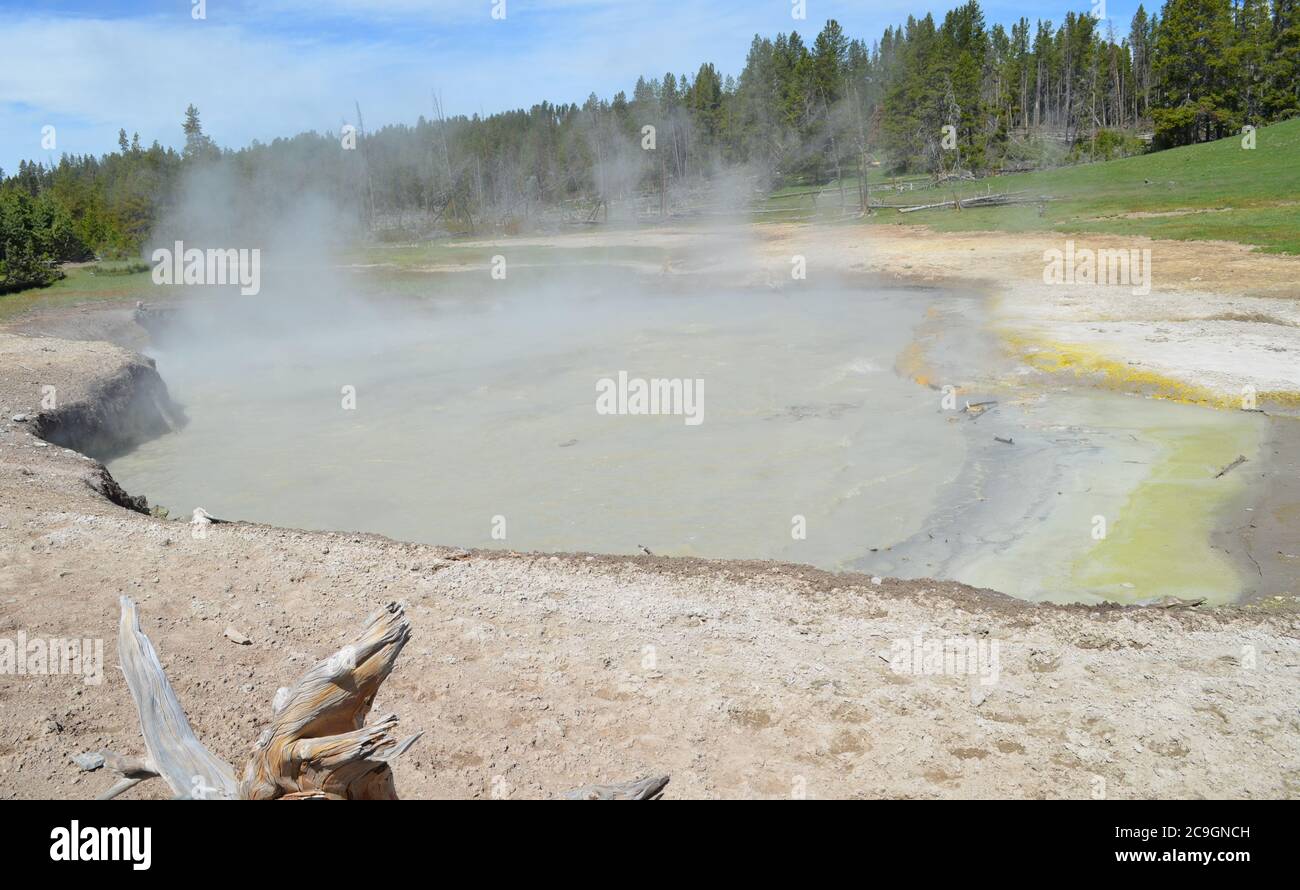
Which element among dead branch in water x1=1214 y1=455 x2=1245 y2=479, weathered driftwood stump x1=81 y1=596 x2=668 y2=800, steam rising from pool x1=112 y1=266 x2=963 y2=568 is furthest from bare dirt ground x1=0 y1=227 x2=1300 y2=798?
dead branch in water x1=1214 y1=455 x2=1245 y2=479

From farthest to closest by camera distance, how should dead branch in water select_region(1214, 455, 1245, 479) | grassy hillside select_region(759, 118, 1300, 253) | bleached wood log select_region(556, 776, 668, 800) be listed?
1. grassy hillside select_region(759, 118, 1300, 253)
2. dead branch in water select_region(1214, 455, 1245, 479)
3. bleached wood log select_region(556, 776, 668, 800)

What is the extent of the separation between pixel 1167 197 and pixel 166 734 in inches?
1210

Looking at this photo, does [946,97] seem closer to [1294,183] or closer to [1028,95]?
[1294,183]

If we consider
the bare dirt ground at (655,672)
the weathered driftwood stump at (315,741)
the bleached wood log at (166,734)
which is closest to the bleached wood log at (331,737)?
the weathered driftwood stump at (315,741)

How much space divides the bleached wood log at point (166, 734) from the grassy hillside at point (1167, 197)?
20690 mm

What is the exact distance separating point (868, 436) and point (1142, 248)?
13.1 m

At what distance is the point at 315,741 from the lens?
127 inches

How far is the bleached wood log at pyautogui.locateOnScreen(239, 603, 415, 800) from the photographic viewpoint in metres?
3.21

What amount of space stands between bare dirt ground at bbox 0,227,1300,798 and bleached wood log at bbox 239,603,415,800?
37.1 inches

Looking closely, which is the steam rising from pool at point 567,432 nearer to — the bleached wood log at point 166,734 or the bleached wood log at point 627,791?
the bleached wood log at point 627,791

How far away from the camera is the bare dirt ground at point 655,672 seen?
4.28 metres

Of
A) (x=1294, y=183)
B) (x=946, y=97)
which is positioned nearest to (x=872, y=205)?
(x=946, y=97)

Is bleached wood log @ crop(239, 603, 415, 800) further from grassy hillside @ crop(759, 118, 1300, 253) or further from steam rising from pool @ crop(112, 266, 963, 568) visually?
grassy hillside @ crop(759, 118, 1300, 253)

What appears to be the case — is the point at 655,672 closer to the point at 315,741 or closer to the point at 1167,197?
the point at 315,741
